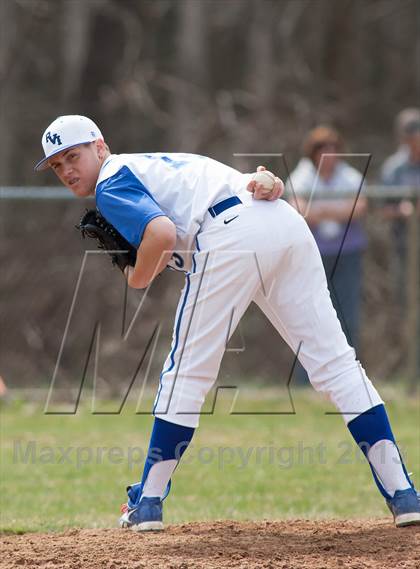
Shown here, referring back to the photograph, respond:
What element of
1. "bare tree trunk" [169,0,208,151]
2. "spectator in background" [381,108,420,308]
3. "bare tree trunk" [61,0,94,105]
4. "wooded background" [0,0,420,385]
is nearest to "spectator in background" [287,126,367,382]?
"spectator in background" [381,108,420,308]

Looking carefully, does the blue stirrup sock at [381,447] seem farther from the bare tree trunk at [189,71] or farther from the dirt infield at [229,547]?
the bare tree trunk at [189,71]

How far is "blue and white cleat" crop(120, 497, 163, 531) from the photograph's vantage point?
5285 millimetres

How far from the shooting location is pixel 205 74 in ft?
57.6

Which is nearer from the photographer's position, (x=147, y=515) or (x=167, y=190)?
(x=167, y=190)

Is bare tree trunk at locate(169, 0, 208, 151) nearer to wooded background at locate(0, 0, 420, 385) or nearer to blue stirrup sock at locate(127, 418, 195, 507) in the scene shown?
wooded background at locate(0, 0, 420, 385)

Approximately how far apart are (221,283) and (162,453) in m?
0.83

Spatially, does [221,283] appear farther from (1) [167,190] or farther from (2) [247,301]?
(1) [167,190]

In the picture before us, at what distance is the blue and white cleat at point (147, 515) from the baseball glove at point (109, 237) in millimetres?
1119

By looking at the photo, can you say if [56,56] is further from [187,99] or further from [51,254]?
[51,254]

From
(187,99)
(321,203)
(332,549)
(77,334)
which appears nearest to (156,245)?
(332,549)

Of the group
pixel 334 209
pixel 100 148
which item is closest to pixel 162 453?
pixel 100 148

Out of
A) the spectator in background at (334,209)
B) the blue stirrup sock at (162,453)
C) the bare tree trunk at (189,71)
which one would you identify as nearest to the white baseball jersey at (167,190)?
the blue stirrup sock at (162,453)

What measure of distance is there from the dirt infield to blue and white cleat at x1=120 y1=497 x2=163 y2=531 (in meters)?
0.05

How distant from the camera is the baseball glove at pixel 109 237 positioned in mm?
5148
